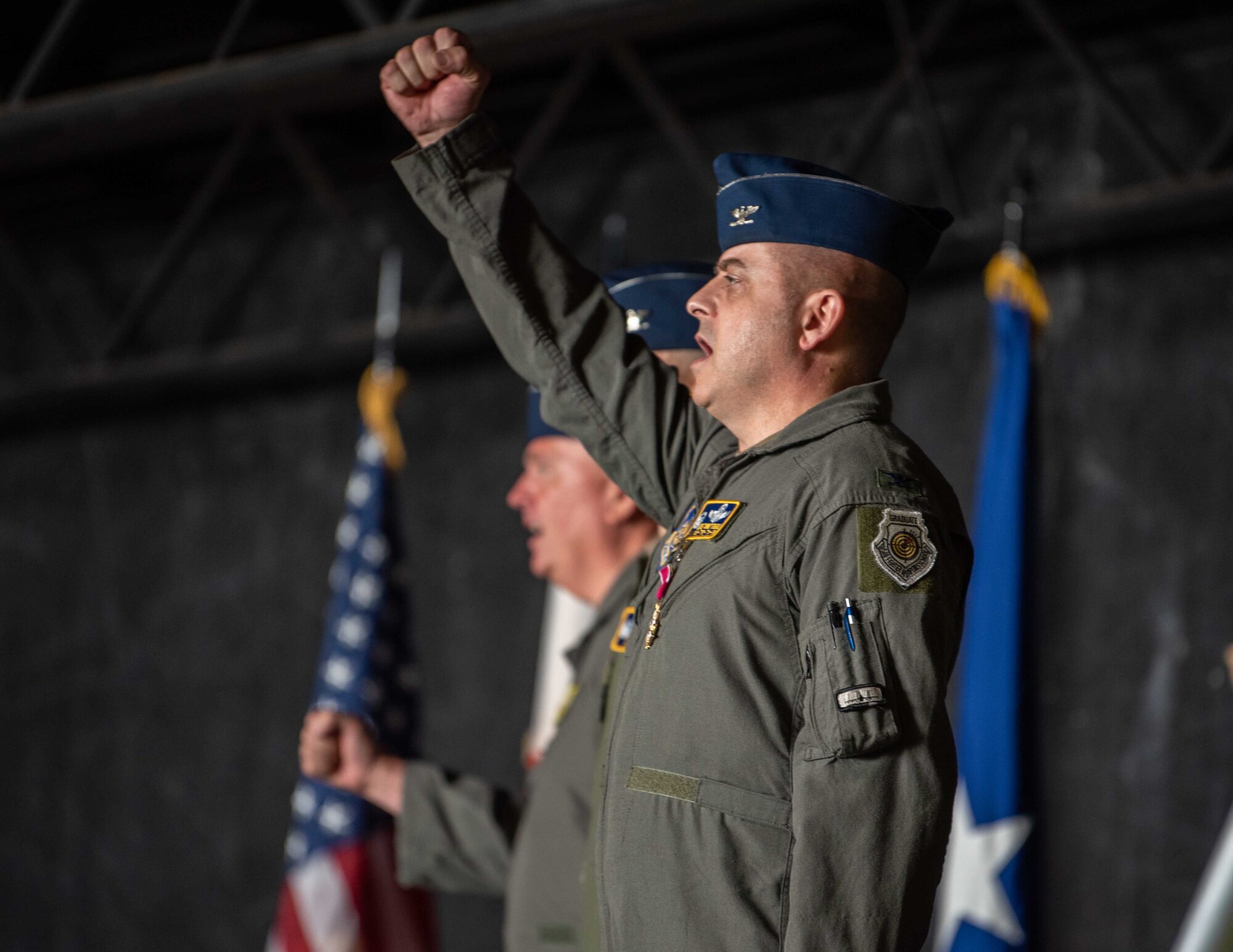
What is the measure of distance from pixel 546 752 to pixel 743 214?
32.7 inches

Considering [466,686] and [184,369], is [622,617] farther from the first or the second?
[184,369]

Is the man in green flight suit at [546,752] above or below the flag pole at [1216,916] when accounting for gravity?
above

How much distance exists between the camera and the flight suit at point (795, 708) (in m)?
0.97

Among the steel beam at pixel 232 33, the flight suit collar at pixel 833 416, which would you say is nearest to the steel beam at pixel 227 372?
the steel beam at pixel 232 33

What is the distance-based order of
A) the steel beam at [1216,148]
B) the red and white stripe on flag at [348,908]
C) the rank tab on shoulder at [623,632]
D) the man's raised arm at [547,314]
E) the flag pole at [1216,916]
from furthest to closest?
the steel beam at [1216,148], the red and white stripe on flag at [348,908], the flag pole at [1216,916], the rank tab on shoulder at [623,632], the man's raised arm at [547,314]

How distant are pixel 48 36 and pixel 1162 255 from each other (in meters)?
2.46

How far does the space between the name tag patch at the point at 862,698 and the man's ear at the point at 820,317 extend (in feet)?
1.08

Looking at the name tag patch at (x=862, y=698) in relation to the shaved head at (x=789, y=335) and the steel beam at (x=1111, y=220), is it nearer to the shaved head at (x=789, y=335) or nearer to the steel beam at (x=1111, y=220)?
the shaved head at (x=789, y=335)

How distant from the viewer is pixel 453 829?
1948mm

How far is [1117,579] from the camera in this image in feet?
10.7

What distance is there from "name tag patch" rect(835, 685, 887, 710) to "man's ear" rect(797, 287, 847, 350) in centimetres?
33

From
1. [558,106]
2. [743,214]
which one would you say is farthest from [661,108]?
[743,214]

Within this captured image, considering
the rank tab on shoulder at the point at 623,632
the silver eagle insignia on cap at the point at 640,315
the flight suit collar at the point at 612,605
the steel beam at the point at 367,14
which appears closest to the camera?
the rank tab on shoulder at the point at 623,632

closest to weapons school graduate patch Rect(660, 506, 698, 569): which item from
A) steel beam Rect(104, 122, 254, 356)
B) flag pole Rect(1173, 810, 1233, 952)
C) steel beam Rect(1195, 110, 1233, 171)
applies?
flag pole Rect(1173, 810, 1233, 952)
